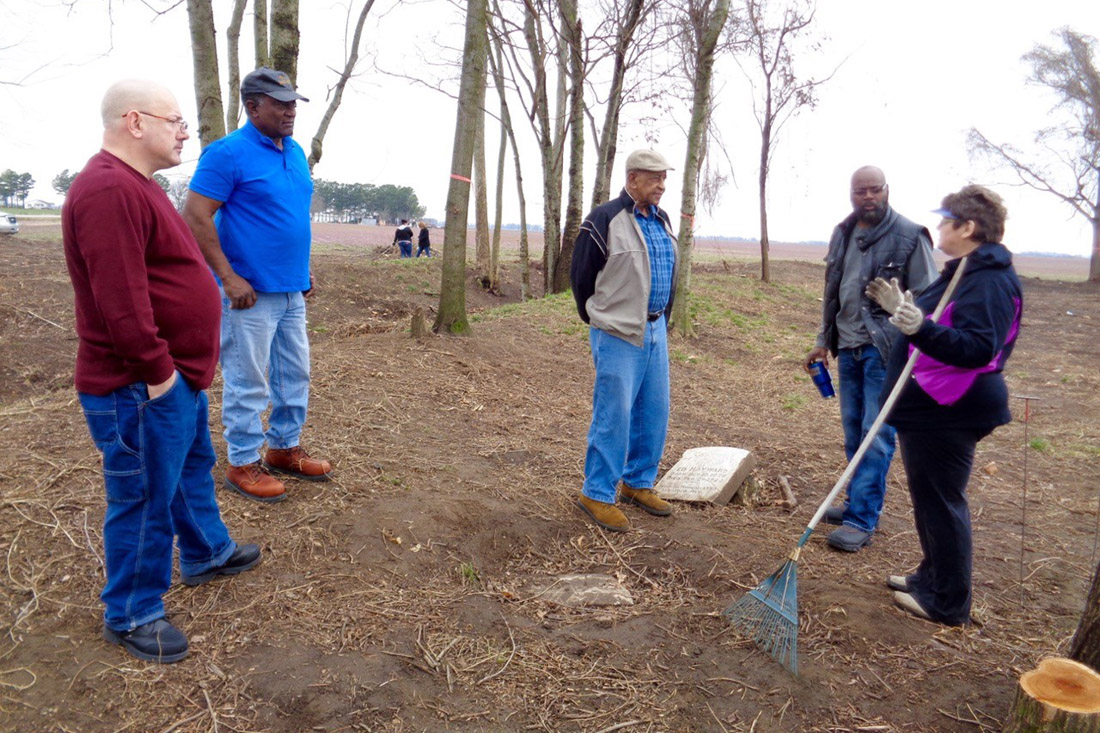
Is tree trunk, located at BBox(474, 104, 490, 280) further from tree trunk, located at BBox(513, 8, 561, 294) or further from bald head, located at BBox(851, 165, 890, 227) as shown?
bald head, located at BBox(851, 165, 890, 227)

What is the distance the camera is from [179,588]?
3.37m

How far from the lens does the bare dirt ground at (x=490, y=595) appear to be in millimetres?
2861

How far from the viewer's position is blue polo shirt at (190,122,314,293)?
3748mm

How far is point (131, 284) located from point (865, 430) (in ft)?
12.7

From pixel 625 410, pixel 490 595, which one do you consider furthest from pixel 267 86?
pixel 490 595

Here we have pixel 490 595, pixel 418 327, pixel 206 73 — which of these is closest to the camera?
pixel 490 595

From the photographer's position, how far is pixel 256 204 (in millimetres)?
3867

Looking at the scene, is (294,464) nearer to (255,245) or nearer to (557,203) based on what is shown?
(255,245)

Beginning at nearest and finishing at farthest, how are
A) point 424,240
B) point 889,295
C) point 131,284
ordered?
point 131,284 → point 889,295 → point 424,240

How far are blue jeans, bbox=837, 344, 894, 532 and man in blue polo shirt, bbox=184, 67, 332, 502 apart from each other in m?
3.19

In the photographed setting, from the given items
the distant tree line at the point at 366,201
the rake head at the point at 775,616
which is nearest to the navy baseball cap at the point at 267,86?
the rake head at the point at 775,616

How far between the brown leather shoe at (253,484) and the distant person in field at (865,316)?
3182 mm

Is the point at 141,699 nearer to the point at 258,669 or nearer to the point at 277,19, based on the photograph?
the point at 258,669

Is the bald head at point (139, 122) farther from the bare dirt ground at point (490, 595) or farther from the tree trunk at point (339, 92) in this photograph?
the tree trunk at point (339, 92)
